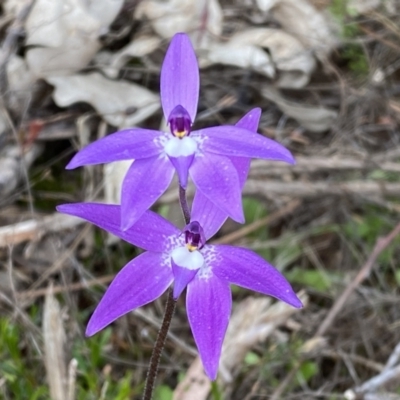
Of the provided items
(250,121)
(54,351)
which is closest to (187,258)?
(250,121)

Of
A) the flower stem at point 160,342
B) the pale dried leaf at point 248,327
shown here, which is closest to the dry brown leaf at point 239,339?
the pale dried leaf at point 248,327

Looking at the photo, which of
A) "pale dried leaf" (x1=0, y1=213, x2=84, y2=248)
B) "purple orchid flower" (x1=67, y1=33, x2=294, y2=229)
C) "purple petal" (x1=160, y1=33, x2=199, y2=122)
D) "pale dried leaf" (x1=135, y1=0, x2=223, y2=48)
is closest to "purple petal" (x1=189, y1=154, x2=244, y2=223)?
"purple orchid flower" (x1=67, y1=33, x2=294, y2=229)

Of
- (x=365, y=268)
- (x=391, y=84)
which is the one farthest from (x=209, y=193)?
(x=391, y=84)

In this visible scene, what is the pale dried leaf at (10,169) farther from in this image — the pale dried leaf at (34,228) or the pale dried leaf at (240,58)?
the pale dried leaf at (240,58)

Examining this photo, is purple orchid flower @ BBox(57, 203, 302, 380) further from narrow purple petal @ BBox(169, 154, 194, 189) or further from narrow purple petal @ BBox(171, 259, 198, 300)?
narrow purple petal @ BBox(169, 154, 194, 189)

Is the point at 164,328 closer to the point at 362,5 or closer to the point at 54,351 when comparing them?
the point at 54,351

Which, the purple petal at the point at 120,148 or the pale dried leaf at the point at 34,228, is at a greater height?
the purple petal at the point at 120,148

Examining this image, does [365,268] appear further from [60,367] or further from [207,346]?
[207,346]
